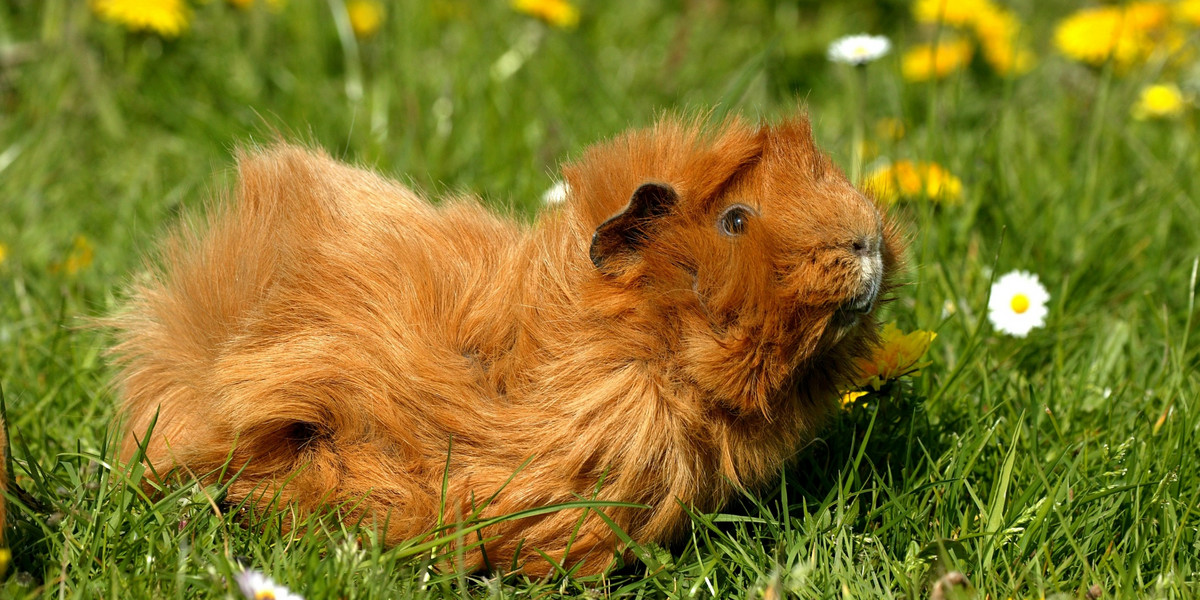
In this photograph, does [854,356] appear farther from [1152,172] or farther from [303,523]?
[1152,172]

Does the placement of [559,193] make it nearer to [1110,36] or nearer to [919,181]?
[919,181]

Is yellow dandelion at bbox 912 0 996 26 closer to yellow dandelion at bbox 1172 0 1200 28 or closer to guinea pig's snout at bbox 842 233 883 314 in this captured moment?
yellow dandelion at bbox 1172 0 1200 28

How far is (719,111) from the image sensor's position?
3.79 meters

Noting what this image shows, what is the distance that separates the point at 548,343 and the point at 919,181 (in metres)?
2.33

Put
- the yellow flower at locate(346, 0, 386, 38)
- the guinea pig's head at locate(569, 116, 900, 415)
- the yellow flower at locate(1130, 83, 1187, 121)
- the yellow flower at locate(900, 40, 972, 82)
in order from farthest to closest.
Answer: the yellow flower at locate(346, 0, 386, 38) < the yellow flower at locate(900, 40, 972, 82) < the yellow flower at locate(1130, 83, 1187, 121) < the guinea pig's head at locate(569, 116, 900, 415)

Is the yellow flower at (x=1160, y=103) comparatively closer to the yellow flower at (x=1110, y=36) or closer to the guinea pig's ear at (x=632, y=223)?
the yellow flower at (x=1110, y=36)

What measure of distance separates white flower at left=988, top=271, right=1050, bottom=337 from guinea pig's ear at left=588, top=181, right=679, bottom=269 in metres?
1.74

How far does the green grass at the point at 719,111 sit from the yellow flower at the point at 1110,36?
7.5 inches

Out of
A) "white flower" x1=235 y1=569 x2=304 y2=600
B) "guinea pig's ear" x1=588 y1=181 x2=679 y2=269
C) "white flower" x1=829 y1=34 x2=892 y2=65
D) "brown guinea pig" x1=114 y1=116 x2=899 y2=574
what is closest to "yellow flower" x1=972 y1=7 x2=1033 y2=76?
"white flower" x1=829 y1=34 x2=892 y2=65

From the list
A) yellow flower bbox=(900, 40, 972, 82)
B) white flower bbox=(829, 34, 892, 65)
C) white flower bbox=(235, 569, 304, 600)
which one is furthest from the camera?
yellow flower bbox=(900, 40, 972, 82)

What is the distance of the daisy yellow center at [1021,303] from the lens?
365 cm

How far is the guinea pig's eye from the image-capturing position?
2352 mm

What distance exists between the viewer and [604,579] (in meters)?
2.57

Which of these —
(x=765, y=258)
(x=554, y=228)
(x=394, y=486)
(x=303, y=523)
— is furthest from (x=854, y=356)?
(x=303, y=523)
